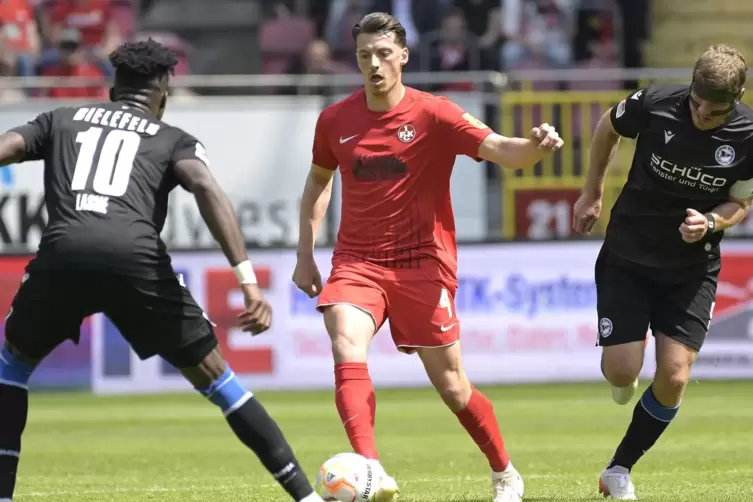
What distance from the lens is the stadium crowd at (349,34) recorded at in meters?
19.8

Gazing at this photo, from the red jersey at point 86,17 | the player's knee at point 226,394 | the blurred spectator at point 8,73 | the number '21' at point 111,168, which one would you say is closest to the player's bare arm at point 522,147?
the player's knee at point 226,394

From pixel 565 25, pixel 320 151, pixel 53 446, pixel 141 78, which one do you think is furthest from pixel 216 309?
pixel 141 78

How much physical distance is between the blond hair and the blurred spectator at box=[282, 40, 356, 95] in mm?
11973

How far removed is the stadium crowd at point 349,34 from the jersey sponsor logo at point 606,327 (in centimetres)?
1145

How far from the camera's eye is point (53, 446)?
12.2m

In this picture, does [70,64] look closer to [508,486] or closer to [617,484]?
[508,486]

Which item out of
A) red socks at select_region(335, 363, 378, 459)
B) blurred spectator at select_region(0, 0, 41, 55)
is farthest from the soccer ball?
blurred spectator at select_region(0, 0, 41, 55)

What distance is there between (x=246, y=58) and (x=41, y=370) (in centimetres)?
601

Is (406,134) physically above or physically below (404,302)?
above

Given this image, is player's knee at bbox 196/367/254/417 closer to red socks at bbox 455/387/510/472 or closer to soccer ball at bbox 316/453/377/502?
soccer ball at bbox 316/453/377/502

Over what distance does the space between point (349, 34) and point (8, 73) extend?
4894mm

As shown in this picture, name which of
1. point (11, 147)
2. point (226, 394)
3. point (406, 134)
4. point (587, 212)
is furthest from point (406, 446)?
point (11, 147)

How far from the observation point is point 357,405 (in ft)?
24.0

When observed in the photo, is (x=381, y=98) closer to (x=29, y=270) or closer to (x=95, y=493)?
(x=29, y=270)
